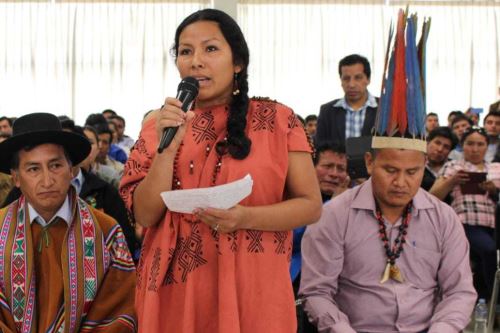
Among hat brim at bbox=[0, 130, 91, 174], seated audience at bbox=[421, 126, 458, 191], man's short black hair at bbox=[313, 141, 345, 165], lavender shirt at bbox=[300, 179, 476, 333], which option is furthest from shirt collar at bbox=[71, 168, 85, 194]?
seated audience at bbox=[421, 126, 458, 191]

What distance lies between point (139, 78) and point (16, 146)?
988 centimetres

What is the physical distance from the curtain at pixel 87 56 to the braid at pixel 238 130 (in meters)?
10.0

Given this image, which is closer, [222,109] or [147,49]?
[222,109]

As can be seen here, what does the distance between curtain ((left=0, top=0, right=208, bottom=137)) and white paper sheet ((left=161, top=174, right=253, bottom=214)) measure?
1028cm

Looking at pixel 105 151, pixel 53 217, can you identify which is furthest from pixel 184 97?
pixel 105 151

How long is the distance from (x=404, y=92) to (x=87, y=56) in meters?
10.1

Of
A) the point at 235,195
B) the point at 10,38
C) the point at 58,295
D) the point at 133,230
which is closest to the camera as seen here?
the point at 235,195

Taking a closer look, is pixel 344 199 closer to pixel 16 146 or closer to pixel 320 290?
pixel 320 290

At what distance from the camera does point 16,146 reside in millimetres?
2371

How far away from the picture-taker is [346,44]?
39.4 ft

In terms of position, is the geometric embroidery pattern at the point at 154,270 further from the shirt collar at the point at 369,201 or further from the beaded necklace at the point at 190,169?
the shirt collar at the point at 369,201

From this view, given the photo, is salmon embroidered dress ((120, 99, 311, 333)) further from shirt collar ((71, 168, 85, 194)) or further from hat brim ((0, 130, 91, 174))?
shirt collar ((71, 168, 85, 194))

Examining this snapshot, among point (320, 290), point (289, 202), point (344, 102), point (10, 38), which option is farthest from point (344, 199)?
point (10, 38)

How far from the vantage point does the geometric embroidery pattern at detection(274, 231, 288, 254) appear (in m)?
1.98
